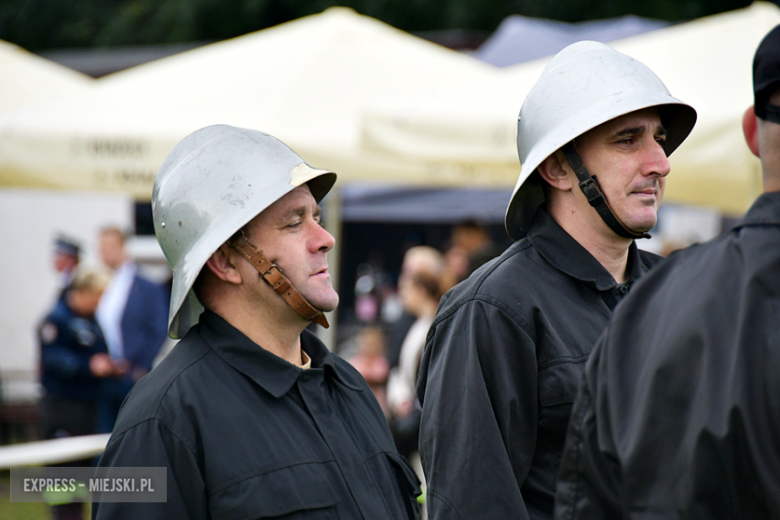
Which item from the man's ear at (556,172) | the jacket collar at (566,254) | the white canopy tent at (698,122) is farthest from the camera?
the white canopy tent at (698,122)

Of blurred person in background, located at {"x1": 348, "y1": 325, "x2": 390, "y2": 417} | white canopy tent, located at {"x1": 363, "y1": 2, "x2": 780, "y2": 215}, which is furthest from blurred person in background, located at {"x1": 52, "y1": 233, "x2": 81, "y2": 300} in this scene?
white canopy tent, located at {"x1": 363, "y1": 2, "x2": 780, "y2": 215}

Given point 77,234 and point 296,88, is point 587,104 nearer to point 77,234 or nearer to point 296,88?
point 296,88

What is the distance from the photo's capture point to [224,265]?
2.20 metres

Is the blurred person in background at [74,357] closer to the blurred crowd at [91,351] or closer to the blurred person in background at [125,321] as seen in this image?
the blurred crowd at [91,351]

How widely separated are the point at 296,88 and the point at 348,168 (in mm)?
792

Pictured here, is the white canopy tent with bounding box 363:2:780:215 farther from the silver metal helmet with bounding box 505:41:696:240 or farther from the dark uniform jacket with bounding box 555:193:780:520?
the dark uniform jacket with bounding box 555:193:780:520

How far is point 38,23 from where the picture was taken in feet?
77.2

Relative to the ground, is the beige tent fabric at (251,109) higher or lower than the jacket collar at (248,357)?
higher

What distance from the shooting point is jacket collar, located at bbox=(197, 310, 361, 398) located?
81.7 inches

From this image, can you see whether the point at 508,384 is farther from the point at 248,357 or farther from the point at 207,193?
the point at 207,193

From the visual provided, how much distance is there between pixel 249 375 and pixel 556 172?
0.99 meters

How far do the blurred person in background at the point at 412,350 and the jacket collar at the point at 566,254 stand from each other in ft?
8.41

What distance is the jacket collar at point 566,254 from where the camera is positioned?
7.49ft

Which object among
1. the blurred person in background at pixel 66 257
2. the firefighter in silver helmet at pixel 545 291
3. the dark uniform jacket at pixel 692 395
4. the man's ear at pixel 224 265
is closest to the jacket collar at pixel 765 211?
the dark uniform jacket at pixel 692 395
